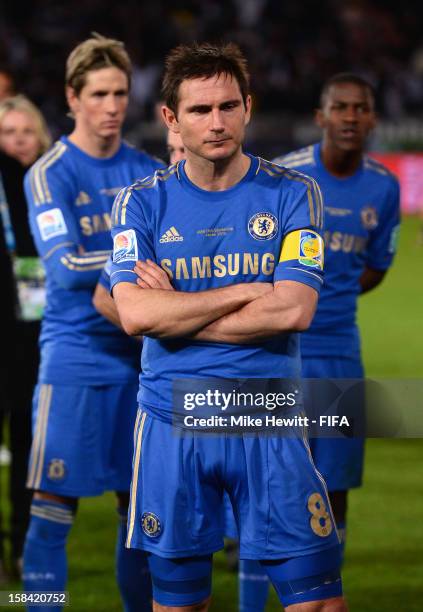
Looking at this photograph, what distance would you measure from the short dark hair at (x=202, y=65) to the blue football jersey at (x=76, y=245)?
118 centimetres

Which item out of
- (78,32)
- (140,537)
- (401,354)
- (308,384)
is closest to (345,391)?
(308,384)

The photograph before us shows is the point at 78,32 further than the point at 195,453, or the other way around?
the point at 78,32

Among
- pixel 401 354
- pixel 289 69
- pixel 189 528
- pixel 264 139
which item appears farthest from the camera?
pixel 289 69

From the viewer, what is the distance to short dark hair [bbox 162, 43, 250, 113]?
11.0 feet

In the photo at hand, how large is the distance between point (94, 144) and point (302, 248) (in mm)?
1588

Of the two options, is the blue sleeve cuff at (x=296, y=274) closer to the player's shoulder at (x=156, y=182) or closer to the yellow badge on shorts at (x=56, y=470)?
the player's shoulder at (x=156, y=182)

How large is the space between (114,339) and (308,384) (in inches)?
51.5

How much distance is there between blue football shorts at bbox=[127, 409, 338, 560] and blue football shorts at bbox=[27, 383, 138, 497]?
4.07 ft

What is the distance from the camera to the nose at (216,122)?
329cm

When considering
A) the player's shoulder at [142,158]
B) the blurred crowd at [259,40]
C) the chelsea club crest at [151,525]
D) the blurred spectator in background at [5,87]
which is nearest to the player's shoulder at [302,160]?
the player's shoulder at [142,158]

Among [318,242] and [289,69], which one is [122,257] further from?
[289,69]

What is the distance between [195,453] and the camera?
3293 millimetres

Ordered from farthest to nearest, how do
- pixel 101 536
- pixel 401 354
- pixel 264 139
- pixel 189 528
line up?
pixel 264 139 → pixel 401 354 → pixel 101 536 → pixel 189 528

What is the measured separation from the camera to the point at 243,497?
3.30m
